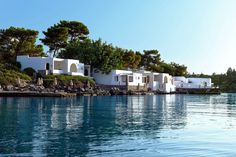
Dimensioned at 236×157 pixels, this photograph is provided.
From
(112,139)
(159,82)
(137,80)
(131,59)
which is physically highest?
(131,59)

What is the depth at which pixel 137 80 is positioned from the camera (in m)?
111

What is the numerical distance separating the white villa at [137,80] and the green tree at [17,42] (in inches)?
664

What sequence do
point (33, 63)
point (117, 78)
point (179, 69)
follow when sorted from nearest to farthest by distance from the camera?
point (33, 63) → point (117, 78) → point (179, 69)

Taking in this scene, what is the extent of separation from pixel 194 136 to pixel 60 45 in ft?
268

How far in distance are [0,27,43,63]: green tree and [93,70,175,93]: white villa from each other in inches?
664

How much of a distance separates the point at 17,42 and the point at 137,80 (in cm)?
3350

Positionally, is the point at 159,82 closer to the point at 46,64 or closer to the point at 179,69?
the point at 179,69

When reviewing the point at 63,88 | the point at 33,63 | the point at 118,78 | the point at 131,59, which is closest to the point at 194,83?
the point at 131,59

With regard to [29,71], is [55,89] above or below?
below

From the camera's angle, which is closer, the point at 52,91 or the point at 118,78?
the point at 52,91

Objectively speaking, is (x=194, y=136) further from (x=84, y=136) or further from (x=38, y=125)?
(x=38, y=125)

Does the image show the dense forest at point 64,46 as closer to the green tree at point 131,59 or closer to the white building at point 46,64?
the white building at point 46,64

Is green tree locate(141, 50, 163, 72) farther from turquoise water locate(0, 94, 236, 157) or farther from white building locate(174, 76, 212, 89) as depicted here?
turquoise water locate(0, 94, 236, 157)

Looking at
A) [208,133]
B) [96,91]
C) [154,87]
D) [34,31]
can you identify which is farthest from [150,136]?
[154,87]
